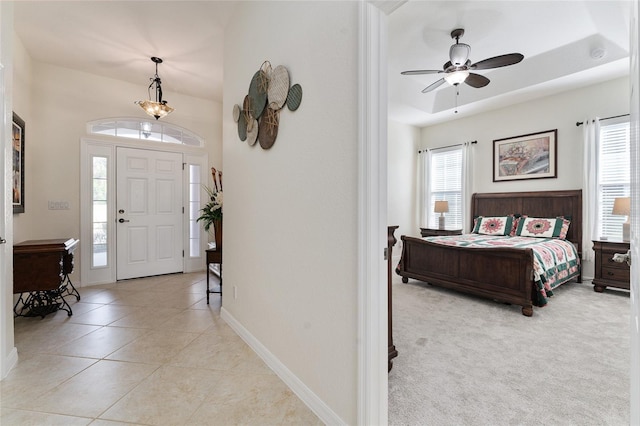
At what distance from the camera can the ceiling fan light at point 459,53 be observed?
3.29 m

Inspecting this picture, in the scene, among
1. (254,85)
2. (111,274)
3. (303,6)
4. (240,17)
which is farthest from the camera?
(111,274)

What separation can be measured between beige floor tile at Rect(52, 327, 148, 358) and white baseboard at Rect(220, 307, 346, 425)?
0.89m

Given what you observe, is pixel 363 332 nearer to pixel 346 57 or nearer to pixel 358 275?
pixel 358 275

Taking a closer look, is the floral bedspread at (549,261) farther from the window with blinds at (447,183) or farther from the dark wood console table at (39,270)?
the dark wood console table at (39,270)

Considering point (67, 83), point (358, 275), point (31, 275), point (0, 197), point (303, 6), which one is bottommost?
point (31, 275)

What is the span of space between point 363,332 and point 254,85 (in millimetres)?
1913

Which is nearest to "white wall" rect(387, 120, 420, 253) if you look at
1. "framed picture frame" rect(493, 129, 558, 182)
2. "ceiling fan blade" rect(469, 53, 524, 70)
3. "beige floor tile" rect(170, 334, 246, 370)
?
"framed picture frame" rect(493, 129, 558, 182)

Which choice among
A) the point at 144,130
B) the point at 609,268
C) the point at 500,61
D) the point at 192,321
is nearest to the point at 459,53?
the point at 500,61

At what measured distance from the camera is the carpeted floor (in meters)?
1.65

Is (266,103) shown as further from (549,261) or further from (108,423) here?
(549,261)

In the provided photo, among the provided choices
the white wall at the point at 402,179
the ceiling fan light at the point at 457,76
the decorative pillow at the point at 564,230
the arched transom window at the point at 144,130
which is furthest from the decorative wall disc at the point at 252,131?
the decorative pillow at the point at 564,230

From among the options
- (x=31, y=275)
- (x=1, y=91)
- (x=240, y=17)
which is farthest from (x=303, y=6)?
(x=31, y=275)

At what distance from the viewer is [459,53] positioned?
3320mm

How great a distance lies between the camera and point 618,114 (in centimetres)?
414
